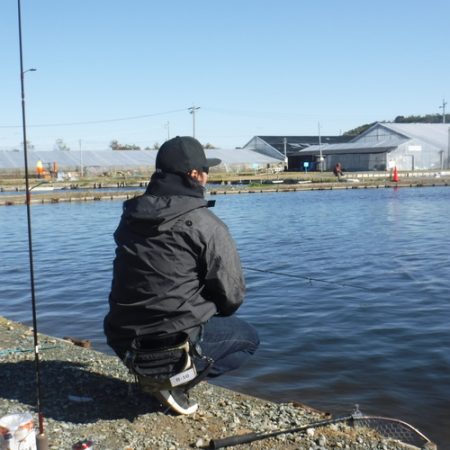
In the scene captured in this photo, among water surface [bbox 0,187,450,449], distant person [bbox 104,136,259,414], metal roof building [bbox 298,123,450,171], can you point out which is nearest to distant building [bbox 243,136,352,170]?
metal roof building [bbox 298,123,450,171]

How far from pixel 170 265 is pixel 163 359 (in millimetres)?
595

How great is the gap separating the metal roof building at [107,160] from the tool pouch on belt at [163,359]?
64.8 m

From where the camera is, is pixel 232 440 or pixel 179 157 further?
pixel 179 157

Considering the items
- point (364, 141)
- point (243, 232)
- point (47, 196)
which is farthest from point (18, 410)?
point (364, 141)

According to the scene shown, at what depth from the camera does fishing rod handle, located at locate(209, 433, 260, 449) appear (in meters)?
4.03

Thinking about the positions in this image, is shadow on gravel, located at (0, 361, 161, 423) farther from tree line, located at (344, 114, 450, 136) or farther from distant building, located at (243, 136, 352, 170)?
tree line, located at (344, 114, 450, 136)

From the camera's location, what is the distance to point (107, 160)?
2913 inches

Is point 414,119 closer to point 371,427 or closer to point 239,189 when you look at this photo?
point 239,189

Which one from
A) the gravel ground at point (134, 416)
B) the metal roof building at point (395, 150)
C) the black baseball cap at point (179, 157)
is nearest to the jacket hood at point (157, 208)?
the black baseball cap at point (179, 157)

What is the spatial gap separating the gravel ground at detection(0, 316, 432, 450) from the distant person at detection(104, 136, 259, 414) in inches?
12.5

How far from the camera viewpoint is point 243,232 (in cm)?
2239

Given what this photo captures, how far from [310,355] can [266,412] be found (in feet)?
10.3

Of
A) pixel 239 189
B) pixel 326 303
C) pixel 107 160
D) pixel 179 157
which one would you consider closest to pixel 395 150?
pixel 239 189

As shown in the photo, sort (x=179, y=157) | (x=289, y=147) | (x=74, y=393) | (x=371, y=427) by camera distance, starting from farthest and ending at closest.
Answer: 1. (x=289, y=147)
2. (x=74, y=393)
3. (x=371, y=427)
4. (x=179, y=157)
